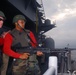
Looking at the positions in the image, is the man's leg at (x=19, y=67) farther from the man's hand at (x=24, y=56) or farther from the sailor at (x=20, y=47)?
the man's hand at (x=24, y=56)

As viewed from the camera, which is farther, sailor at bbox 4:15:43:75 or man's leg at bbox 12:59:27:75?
man's leg at bbox 12:59:27:75

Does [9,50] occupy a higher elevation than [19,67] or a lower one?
higher

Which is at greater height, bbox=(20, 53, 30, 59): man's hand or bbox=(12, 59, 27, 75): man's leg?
bbox=(20, 53, 30, 59): man's hand

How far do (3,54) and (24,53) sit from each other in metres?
0.41

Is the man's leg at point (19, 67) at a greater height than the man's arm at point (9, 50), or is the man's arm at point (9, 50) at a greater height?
the man's arm at point (9, 50)

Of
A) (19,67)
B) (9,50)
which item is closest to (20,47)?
(9,50)

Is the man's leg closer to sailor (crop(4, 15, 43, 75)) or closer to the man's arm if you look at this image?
Answer: sailor (crop(4, 15, 43, 75))

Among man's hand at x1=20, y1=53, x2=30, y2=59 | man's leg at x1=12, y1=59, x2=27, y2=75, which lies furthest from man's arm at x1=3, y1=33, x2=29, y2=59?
man's leg at x1=12, y1=59, x2=27, y2=75

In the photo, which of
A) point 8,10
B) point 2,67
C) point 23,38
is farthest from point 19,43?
point 8,10

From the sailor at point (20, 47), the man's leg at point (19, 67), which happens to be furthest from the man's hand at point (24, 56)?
the man's leg at point (19, 67)

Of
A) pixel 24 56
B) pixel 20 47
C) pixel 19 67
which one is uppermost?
pixel 20 47

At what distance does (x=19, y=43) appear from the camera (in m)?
4.67

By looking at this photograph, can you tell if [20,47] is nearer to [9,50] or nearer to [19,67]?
[9,50]

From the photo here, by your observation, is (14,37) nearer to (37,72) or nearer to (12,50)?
(12,50)
